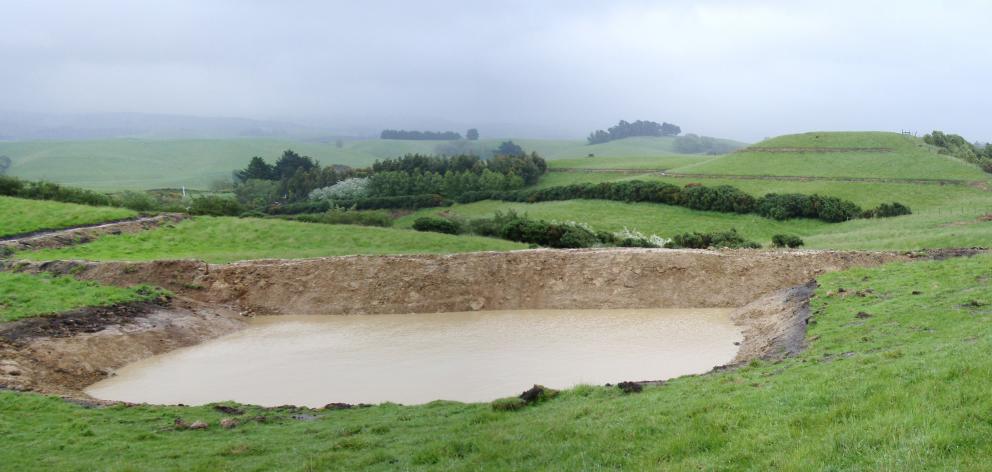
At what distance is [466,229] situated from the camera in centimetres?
4422

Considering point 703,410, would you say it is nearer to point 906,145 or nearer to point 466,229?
point 466,229

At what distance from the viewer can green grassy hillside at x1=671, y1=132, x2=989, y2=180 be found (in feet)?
182

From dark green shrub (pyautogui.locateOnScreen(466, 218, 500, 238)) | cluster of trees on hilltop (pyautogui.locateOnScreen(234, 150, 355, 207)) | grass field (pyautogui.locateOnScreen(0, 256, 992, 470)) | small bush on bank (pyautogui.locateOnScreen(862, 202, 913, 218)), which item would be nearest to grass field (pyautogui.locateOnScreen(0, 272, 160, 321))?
grass field (pyautogui.locateOnScreen(0, 256, 992, 470))

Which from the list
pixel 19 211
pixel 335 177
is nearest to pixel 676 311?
pixel 19 211

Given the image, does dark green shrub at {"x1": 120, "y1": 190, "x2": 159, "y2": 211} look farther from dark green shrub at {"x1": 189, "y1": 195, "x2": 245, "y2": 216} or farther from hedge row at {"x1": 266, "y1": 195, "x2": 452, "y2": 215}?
hedge row at {"x1": 266, "y1": 195, "x2": 452, "y2": 215}

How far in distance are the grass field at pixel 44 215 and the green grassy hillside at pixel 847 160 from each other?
155 ft

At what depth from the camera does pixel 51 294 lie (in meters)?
22.7

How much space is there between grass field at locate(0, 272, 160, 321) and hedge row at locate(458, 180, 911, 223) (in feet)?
127

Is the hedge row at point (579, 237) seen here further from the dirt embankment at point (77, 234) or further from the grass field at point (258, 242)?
the dirt embankment at point (77, 234)

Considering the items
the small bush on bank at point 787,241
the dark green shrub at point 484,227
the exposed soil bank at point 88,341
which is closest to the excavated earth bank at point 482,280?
the exposed soil bank at point 88,341

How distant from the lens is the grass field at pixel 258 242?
31.2m

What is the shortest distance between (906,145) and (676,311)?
4851 centimetres

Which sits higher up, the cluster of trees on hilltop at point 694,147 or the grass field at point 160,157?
the cluster of trees on hilltop at point 694,147

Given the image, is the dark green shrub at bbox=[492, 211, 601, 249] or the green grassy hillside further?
the green grassy hillside
